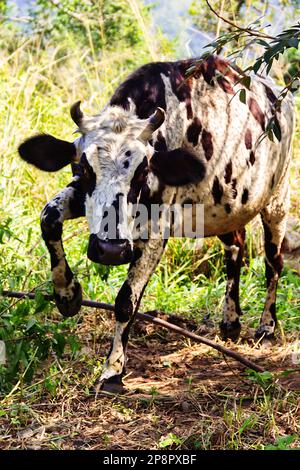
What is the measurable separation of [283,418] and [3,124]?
455cm

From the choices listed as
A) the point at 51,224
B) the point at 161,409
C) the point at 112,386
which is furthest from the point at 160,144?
the point at 161,409

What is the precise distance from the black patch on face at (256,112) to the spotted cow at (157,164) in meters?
0.01

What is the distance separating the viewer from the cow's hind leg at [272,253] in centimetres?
637

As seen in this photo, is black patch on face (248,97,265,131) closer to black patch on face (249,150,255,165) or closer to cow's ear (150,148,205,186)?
black patch on face (249,150,255,165)

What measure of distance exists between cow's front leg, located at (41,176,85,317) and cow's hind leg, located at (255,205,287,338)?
1.89m

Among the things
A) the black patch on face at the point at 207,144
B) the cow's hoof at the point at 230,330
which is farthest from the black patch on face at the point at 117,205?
the cow's hoof at the point at 230,330

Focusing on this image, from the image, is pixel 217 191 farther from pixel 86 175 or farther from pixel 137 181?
pixel 86 175

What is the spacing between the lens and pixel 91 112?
8.66m

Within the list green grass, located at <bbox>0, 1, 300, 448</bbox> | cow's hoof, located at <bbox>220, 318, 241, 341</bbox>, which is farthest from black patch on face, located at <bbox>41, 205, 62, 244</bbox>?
cow's hoof, located at <bbox>220, 318, 241, 341</bbox>

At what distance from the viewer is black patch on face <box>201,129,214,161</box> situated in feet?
18.1

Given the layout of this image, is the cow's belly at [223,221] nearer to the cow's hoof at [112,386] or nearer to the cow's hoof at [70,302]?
the cow's hoof at [70,302]
